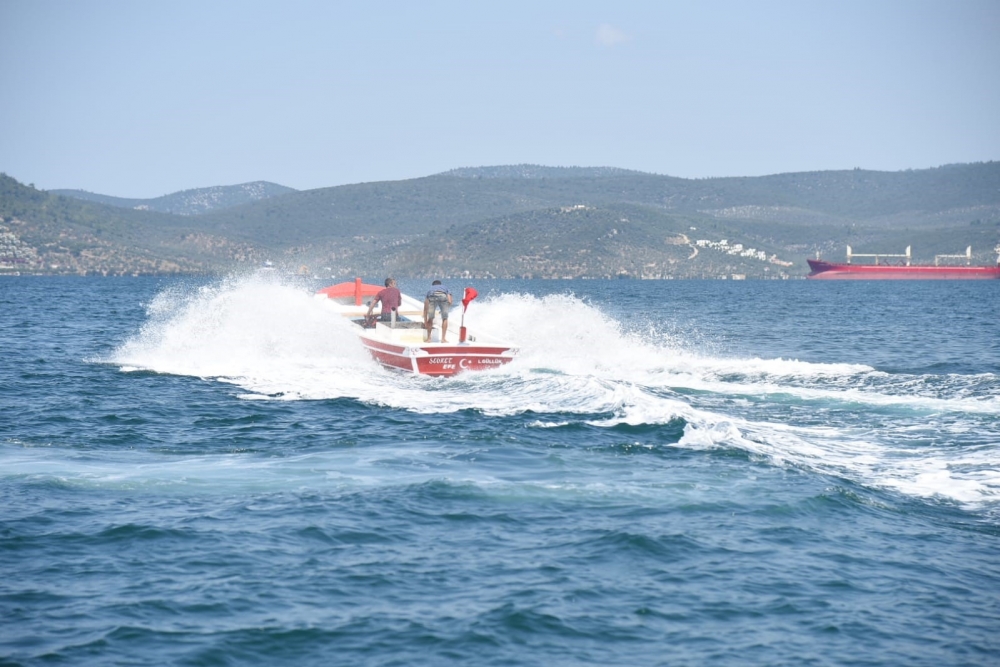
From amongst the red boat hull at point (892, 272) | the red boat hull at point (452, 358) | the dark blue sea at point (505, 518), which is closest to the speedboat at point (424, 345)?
the red boat hull at point (452, 358)

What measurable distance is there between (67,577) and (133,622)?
5.00 ft

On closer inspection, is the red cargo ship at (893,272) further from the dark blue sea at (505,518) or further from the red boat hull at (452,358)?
the red boat hull at (452,358)

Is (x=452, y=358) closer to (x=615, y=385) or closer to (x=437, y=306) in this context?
(x=437, y=306)

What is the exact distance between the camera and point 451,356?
24.5 metres

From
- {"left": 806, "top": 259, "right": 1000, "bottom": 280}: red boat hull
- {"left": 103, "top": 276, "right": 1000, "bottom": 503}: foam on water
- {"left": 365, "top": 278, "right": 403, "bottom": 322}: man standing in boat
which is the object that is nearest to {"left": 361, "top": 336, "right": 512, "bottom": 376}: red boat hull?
{"left": 103, "top": 276, "right": 1000, "bottom": 503}: foam on water

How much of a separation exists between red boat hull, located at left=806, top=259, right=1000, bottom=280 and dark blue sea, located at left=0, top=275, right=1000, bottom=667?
535 feet

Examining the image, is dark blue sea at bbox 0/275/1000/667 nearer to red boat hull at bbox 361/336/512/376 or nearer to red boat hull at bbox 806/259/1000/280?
red boat hull at bbox 361/336/512/376

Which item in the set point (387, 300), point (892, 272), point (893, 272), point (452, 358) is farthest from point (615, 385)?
point (892, 272)

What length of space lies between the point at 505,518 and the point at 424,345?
12.2m

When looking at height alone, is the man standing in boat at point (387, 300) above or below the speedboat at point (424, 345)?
above

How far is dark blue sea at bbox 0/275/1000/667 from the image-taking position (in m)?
9.41

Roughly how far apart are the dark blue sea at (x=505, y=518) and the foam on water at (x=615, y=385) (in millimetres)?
107

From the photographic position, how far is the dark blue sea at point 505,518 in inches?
371

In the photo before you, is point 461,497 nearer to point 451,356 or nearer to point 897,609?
point 897,609
